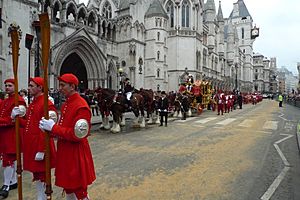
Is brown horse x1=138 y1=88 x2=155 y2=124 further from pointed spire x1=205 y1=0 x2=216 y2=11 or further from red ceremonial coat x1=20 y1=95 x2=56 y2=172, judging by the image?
pointed spire x1=205 y1=0 x2=216 y2=11

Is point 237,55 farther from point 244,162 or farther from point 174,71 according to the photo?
point 244,162

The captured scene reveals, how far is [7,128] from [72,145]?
2232mm

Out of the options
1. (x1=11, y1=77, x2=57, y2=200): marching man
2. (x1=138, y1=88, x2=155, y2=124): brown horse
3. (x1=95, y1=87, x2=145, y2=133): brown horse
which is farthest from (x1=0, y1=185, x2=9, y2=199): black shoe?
(x1=138, y1=88, x2=155, y2=124): brown horse

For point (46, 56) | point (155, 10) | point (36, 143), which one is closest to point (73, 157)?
point (36, 143)

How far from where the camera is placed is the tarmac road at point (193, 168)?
536cm

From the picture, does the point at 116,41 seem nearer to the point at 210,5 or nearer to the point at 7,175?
the point at 210,5

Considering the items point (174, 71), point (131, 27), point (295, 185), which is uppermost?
point (131, 27)

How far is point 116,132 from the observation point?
12.9m

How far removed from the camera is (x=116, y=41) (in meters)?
40.2

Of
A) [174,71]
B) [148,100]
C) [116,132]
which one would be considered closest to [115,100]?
[116,132]

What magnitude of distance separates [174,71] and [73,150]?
47139 millimetres

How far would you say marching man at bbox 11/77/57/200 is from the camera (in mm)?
3986

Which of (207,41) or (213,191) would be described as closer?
(213,191)

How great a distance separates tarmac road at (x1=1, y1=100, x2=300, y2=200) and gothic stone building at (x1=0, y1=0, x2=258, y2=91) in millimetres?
13965
